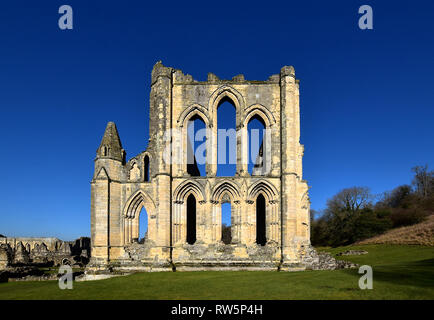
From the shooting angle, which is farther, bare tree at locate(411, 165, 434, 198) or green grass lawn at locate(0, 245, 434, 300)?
bare tree at locate(411, 165, 434, 198)

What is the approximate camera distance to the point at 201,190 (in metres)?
21.1

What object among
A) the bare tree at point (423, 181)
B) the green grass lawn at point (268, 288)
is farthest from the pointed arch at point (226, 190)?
the bare tree at point (423, 181)

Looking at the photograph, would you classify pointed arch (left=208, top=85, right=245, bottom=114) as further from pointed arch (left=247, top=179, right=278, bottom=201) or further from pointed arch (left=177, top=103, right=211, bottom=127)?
pointed arch (left=247, top=179, right=278, bottom=201)

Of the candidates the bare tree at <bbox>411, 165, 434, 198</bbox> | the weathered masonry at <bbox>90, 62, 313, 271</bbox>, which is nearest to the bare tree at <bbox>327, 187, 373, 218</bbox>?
the bare tree at <bbox>411, 165, 434, 198</bbox>

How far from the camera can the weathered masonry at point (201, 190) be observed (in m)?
20.4

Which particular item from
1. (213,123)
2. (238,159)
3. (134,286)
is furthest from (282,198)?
(134,286)

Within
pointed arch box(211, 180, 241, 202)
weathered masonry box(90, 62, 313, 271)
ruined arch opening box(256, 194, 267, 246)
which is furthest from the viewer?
ruined arch opening box(256, 194, 267, 246)

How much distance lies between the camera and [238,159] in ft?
70.8

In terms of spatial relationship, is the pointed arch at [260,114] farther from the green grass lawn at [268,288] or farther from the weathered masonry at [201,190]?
A: the green grass lawn at [268,288]

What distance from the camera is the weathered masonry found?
20406mm

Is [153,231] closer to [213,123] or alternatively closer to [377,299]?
[213,123]

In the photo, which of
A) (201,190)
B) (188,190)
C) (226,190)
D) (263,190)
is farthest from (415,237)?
(188,190)

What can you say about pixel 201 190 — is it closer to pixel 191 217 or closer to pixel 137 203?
pixel 137 203
